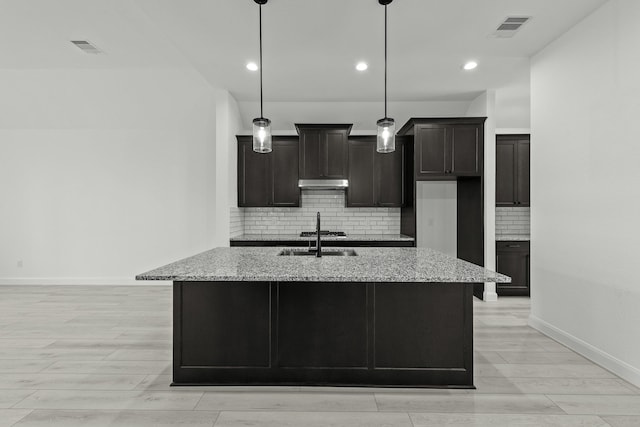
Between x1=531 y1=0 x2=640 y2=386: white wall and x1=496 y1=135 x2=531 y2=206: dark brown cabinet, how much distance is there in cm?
159

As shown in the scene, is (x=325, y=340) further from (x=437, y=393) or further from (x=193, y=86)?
(x=193, y=86)

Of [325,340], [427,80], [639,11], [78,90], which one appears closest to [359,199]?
[427,80]

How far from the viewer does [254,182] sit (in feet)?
19.1

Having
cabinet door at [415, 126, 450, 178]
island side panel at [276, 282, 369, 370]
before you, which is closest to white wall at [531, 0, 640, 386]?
cabinet door at [415, 126, 450, 178]

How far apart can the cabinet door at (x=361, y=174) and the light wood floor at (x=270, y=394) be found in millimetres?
2649

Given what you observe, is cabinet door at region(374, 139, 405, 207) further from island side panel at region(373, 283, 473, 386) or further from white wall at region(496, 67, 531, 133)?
island side panel at region(373, 283, 473, 386)

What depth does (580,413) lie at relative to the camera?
237 centimetres

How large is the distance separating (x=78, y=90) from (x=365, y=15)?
468cm

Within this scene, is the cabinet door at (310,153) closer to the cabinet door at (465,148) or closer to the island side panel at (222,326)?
the cabinet door at (465,148)

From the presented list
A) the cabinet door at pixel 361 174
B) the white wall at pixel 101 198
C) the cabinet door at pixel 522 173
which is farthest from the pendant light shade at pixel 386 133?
the white wall at pixel 101 198

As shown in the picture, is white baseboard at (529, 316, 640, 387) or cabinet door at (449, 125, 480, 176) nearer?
white baseboard at (529, 316, 640, 387)

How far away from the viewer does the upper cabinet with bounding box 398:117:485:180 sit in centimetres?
527

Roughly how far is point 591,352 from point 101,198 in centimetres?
692

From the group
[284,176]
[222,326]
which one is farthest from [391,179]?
[222,326]
